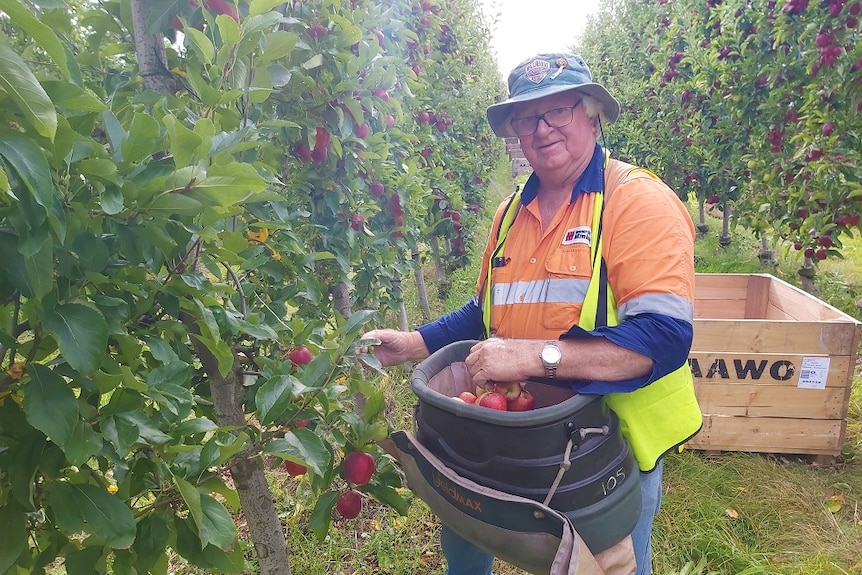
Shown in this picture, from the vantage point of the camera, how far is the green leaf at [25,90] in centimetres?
47

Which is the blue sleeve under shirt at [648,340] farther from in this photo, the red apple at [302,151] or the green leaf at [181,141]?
the red apple at [302,151]

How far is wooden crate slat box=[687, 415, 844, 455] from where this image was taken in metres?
2.76

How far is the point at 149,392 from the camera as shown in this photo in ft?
2.56

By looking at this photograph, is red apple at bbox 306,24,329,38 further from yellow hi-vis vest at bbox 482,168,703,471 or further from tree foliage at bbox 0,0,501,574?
yellow hi-vis vest at bbox 482,168,703,471

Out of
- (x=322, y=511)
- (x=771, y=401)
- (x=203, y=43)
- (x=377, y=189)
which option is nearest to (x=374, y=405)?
(x=322, y=511)

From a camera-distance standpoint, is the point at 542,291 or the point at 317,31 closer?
the point at 542,291

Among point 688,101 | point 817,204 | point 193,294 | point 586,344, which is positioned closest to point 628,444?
point 586,344

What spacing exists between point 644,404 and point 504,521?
19.0 inches

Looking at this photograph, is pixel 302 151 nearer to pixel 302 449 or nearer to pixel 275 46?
pixel 275 46

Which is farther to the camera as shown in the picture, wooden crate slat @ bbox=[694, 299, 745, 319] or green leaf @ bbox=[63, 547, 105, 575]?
wooden crate slat @ bbox=[694, 299, 745, 319]

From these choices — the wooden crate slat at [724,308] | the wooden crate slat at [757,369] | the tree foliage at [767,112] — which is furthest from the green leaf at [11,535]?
the tree foliage at [767,112]

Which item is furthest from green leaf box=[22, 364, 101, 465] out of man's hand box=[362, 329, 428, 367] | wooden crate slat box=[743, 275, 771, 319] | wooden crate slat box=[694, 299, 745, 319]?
A: wooden crate slat box=[743, 275, 771, 319]

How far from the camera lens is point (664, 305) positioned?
1.21m

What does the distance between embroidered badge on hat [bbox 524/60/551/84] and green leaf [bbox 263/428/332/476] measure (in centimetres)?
113
